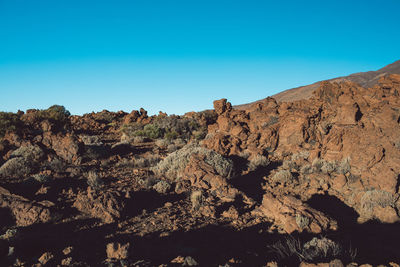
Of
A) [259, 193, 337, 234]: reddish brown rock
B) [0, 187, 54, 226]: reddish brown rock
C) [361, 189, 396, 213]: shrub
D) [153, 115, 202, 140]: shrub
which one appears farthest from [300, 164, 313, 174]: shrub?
[153, 115, 202, 140]: shrub

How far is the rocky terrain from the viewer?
16.0 ft

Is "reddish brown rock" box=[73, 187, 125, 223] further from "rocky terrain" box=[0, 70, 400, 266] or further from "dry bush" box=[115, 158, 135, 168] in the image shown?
"dry bush" box=[115, 158, 135, 168]

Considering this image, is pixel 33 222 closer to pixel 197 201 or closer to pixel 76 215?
pixel 76 215

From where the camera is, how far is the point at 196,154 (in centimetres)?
1002

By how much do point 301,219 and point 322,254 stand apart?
118cm

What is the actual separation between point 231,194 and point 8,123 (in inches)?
542

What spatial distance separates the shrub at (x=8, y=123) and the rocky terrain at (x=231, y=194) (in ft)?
0.36

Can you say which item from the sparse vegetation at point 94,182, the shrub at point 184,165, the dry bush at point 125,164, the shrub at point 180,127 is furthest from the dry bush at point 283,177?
the shrub at point 180,127

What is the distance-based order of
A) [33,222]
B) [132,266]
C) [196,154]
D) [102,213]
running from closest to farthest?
1. [132,266]
2. [33,222]
3. [102,213]
4. [196,154]

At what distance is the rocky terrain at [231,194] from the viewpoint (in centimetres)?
489

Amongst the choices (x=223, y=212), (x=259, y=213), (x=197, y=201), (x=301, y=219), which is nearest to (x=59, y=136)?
(x=197, y=201)

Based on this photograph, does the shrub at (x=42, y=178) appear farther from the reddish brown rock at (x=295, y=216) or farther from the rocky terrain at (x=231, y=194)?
the reddish brown rock at (x=295, y=216)

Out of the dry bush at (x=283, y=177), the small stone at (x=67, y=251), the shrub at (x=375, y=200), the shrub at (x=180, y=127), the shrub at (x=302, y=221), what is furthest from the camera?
the shrub at (x=180, y=127)

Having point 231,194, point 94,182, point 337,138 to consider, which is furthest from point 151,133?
point 337,138
